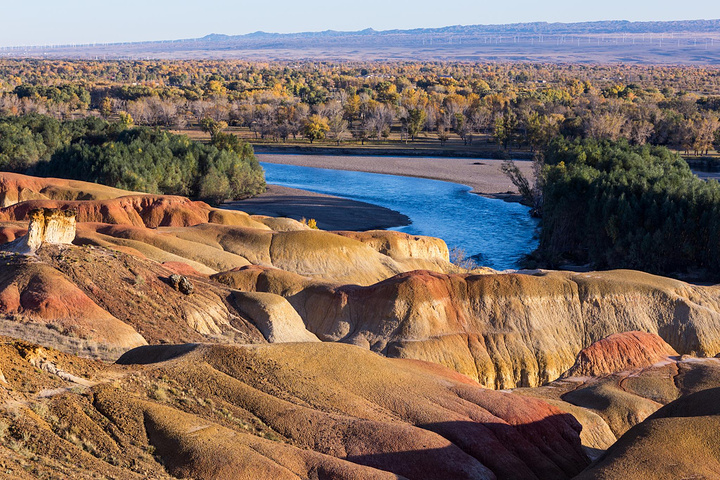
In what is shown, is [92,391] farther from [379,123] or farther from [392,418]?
[379,123]

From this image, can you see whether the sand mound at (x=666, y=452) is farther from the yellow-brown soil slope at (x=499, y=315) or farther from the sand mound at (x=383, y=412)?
the yellow-brown soil slope at (x=499, y=315)

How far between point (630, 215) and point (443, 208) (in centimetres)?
2757

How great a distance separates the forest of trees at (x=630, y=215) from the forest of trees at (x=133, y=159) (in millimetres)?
34672

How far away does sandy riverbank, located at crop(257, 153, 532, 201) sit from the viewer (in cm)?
10300

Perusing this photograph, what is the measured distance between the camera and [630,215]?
6556 centimetres

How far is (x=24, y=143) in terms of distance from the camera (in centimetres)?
9512

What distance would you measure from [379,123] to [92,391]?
12169 centimetres

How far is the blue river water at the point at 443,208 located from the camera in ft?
244

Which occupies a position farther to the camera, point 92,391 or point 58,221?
point 58,221

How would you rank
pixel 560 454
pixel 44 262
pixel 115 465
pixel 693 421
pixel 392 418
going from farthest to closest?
pixel 44 262
pixel 560 454
pixel 392 418
pixel 693 421
pixel 115 465

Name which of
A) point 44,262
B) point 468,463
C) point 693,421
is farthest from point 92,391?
point 693,421

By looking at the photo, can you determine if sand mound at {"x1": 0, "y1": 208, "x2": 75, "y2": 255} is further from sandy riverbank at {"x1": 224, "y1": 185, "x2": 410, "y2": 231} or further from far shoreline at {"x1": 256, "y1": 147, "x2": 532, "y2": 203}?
far shoreline at {"x1": 256, "y1": 147, "x2": 532, "y2": 203}

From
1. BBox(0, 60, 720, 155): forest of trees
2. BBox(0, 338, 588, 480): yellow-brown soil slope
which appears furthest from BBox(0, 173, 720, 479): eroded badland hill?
BBox(0, 60, 720, 155): forest of trees

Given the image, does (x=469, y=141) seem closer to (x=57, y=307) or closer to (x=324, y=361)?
(x=57, y=307)
